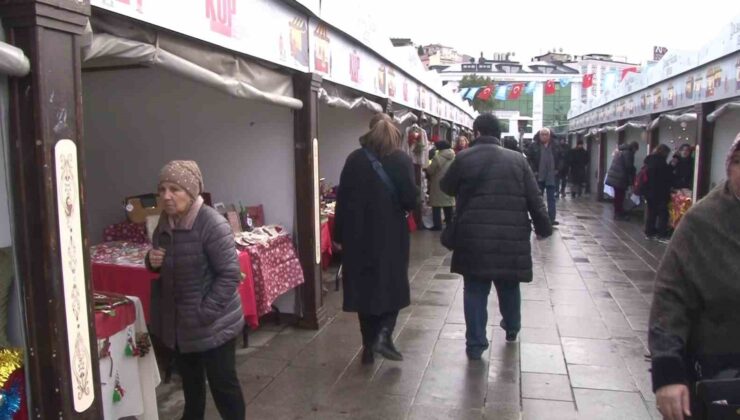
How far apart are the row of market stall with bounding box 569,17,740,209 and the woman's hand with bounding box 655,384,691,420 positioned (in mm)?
3267

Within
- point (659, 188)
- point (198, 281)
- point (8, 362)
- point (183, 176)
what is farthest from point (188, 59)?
point (659, 188)

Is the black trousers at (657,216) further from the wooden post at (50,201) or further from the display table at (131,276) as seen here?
the wooden post at (50,201)

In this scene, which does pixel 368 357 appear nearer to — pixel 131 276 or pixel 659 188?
pixel 131 276

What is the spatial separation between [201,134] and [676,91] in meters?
7.45

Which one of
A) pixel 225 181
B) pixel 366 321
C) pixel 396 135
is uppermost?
pixel 396 135

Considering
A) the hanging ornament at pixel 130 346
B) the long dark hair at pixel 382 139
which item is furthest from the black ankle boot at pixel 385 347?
the hanging ornament at pixel 130 346

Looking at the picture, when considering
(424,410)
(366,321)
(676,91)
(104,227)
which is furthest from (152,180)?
(676,91)

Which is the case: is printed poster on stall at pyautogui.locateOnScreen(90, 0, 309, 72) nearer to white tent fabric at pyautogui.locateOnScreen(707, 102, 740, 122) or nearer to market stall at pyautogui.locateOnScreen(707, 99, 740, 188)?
white tent fabric at pyautogui.locateOnScreen(707, 102, 740, 122)

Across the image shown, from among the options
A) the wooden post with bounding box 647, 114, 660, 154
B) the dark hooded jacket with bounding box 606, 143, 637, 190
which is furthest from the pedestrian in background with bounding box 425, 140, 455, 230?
the dark hooded jacket with bounding box 606, 143, 637, 190

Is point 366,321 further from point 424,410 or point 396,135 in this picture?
point 396,135

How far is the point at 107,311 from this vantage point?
9.76 feet

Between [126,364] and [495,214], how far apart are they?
7.98 ft

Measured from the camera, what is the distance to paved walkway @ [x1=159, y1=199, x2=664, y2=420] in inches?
145

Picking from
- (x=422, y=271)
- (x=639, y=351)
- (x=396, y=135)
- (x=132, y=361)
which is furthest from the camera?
(x=422, y=271)
